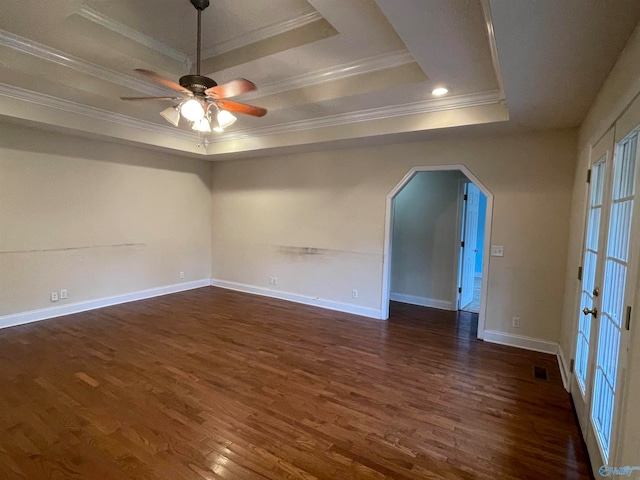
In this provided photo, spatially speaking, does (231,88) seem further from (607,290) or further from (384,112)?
(607,290)

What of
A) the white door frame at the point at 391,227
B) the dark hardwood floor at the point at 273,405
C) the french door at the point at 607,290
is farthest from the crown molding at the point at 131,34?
the french door at the point at 607,290

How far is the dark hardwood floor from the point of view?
1.95m

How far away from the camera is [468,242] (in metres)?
5.43

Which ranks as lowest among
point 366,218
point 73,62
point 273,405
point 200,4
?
point 273,405

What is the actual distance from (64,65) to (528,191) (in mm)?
5101

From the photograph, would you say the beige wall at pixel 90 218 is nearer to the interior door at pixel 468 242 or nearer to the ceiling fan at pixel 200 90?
the ceiling fan at pixel 200 90

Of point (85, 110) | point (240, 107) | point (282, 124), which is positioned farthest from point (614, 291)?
point (85, 110)

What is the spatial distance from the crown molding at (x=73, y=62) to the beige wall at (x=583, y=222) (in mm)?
4103

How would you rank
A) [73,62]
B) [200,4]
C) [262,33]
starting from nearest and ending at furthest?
[200,4]
[262,33]
[73,62]

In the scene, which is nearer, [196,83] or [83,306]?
[196,83]

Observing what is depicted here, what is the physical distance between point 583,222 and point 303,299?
3860 mm

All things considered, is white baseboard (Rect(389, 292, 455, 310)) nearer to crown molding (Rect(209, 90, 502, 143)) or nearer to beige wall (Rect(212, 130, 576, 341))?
beige wall (Rect(212, 130, 576, 341))

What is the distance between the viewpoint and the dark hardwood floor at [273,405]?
195 centimetres

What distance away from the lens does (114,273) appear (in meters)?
5.08
